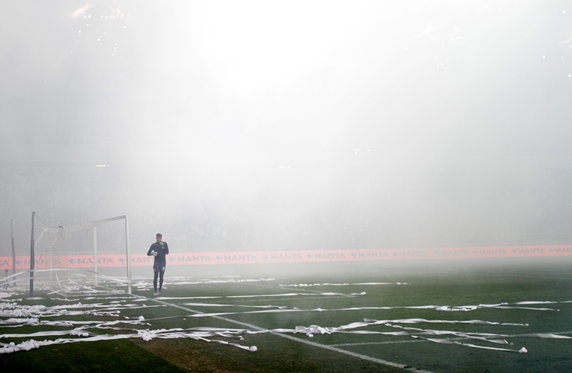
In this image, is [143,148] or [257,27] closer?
[257,27]

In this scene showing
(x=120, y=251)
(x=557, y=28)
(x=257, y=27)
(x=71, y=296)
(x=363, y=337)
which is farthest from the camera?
(x=120, y=251)

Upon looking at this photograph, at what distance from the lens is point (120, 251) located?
27.5 m

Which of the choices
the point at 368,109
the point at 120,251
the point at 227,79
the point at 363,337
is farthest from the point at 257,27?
the point at 363,337

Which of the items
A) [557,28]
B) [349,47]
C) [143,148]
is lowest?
[143,148]

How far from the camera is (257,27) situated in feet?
64.3

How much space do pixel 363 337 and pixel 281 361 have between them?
1.41 metres

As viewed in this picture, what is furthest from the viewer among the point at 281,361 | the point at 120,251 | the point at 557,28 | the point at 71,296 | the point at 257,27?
the point at 120,251

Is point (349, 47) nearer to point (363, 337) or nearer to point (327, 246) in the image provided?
point (327, 246)

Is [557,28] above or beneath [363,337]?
above

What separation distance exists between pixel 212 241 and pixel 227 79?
10431mm

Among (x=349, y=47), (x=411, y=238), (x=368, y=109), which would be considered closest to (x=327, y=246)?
(x=411, y=238)

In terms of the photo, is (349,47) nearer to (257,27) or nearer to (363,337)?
(257,27)

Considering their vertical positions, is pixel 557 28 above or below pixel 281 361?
above

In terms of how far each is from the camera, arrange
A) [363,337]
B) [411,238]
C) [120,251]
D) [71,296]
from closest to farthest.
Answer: [363,337] → [71,296] → [120,251] → [411,238]
